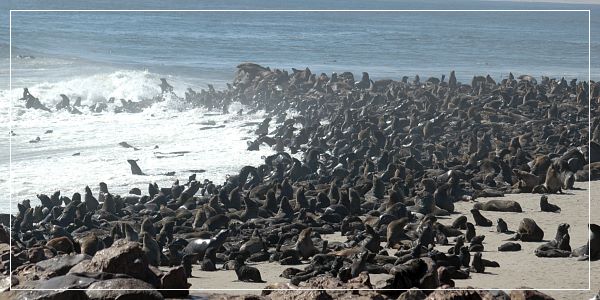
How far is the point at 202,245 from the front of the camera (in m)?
11.1

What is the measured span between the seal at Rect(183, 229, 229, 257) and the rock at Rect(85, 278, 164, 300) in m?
3.42

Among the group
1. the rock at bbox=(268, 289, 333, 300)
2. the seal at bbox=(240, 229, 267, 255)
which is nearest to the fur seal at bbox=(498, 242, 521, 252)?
the seal at bbox=(240, 229, 267, 255)

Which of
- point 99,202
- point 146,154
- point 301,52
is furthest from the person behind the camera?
point 301,52

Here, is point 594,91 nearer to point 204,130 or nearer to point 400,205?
point 204,130

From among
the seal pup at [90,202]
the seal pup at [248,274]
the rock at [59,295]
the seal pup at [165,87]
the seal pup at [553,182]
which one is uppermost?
the seal pup at [165,87]

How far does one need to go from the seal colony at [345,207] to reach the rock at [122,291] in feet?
0.04

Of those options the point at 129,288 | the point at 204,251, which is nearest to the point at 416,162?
the point at 204,251

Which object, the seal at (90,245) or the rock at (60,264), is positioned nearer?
the rock at (60,264)

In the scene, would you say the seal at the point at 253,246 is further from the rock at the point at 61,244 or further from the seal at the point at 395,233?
the rock at the point at 61,244

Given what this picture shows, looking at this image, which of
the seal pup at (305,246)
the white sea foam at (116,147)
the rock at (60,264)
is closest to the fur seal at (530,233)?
the seal pup at (305,246)

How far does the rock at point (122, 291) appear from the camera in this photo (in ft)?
24.0

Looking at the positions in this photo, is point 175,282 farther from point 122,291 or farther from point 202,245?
point 202,245

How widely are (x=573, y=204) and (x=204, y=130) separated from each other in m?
9.91

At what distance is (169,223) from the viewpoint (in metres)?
12.3
